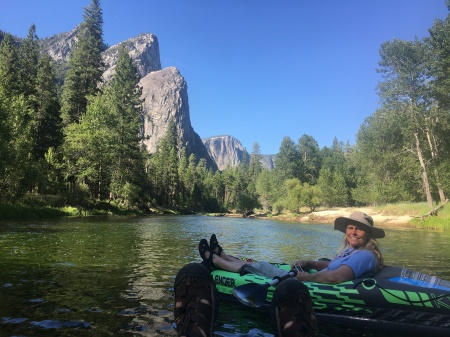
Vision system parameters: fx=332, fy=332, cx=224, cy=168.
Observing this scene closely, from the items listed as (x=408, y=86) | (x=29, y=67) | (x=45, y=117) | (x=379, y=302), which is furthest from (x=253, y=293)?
(x=29, y=67)

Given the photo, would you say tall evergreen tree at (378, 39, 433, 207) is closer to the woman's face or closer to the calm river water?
the calm river water

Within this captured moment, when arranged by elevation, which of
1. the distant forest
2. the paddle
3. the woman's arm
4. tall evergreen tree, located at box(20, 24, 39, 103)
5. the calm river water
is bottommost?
the calm river water

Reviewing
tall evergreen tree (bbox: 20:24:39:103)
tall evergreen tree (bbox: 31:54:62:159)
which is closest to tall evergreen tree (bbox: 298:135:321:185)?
tall evergreen tree (bbox: 31:54:62:159)

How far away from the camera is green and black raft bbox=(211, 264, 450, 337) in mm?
4863

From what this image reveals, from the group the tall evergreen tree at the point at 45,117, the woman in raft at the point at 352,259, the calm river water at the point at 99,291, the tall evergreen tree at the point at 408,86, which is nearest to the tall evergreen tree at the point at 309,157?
the tall evergreen tree at the point at 408,86

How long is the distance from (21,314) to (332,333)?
4.80 metres

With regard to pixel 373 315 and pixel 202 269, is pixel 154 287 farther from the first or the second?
pixel 373 315

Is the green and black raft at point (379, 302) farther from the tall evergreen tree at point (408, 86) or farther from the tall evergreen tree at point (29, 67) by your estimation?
the tall evergreen tree at point (29, 67)

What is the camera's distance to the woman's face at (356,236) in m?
5.49

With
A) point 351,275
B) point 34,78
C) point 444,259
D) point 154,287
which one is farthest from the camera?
point 34,78

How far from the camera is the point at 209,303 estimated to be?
406 cm

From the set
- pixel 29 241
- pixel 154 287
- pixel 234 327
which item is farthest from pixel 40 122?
pixel 234 327

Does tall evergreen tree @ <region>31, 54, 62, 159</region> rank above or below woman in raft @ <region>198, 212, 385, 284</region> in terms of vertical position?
above

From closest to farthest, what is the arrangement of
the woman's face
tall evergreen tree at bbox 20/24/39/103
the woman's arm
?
the woman's arm
the woman's face
tall evergreen tree at bbox 20/24/39/103
